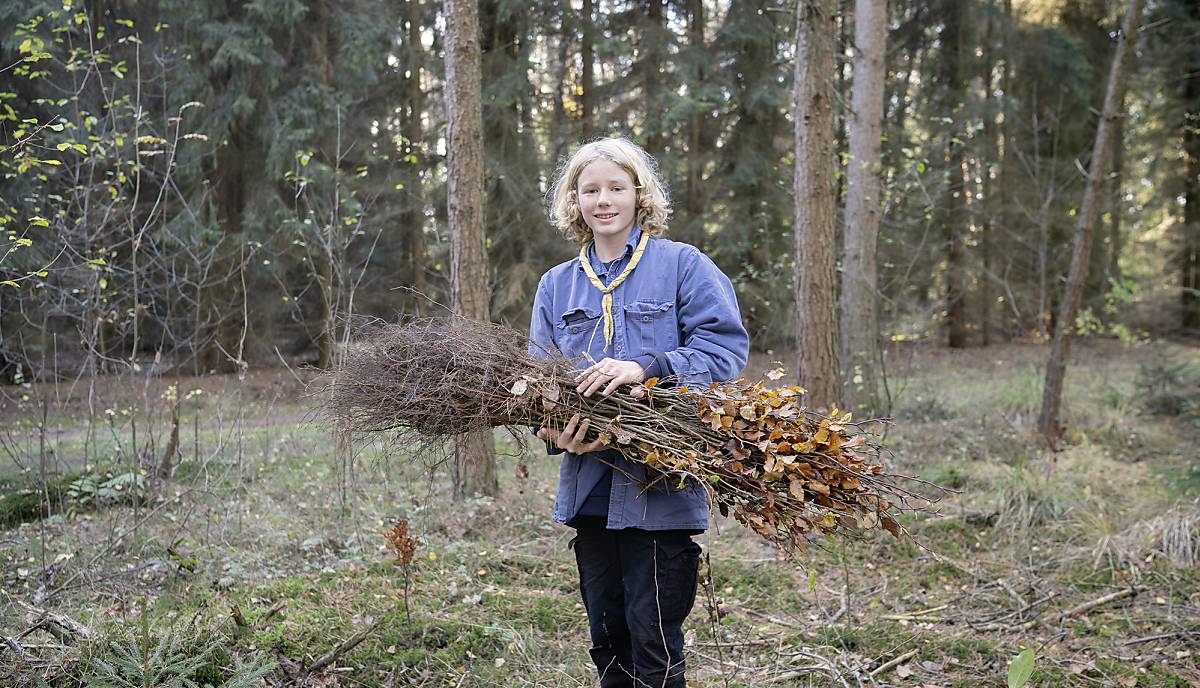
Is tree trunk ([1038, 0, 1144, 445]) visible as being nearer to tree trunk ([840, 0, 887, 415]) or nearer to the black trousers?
tree trunk ([840, 0, 887, 415])

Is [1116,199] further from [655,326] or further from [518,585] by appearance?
[655,326]

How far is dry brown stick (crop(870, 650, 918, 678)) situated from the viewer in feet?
12.0

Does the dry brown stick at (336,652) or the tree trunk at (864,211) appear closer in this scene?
the dry brown stick at (336,652)

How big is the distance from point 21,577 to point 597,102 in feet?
39.9

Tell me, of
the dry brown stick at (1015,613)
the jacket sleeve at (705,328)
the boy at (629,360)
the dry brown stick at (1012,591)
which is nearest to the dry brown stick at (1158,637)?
the dry brown stick at (1015,613)

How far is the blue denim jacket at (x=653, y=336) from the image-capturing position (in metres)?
2.58

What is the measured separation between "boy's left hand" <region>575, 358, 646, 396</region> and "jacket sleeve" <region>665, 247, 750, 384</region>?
0.15 m

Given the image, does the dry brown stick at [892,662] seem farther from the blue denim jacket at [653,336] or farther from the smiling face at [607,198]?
the smiling face at [607,198]

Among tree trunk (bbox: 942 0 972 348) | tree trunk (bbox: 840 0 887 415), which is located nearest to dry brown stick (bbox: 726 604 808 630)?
tree trunk (bbox: 840 0 887 415)

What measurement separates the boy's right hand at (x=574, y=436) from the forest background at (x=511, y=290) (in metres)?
0.66

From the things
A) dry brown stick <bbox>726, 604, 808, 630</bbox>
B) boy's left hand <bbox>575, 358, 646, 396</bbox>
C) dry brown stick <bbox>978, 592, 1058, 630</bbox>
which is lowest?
dry brown stick <bbox>726, 604, 808, 630</bbox>

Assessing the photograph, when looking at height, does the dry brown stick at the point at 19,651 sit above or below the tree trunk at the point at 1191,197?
below

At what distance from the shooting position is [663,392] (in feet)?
8.44

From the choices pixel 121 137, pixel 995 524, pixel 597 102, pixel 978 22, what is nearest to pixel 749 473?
pixel 995 524
